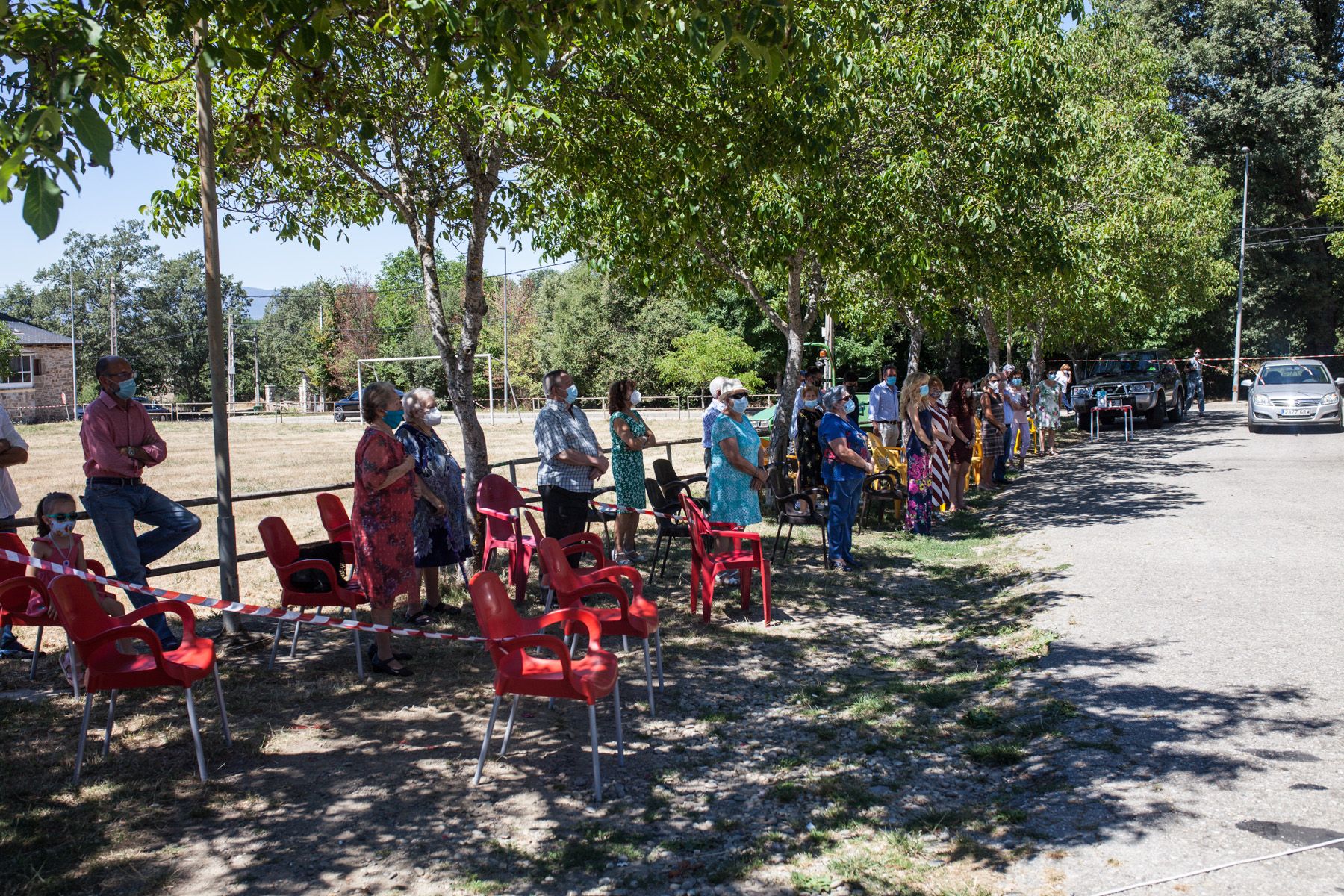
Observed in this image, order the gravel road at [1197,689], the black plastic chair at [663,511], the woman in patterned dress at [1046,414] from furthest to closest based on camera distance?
the woman in patterned dress at [1046,414] < the black plastic chair at [663,511] < the gravel road at [1197,689]

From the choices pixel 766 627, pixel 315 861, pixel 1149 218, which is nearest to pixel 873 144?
pixel 766 627

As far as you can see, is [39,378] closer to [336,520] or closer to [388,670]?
[336,520]

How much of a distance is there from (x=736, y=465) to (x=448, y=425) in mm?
36816

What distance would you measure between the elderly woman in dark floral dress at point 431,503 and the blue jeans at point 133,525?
1.51 meters

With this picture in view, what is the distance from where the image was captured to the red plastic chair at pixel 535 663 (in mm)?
4535

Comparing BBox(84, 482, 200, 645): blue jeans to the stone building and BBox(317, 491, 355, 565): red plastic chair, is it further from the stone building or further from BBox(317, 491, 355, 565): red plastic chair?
the stone building

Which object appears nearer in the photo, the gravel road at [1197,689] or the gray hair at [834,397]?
the gravel road at [1197,689]

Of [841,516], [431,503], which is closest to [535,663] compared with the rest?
[431,503]

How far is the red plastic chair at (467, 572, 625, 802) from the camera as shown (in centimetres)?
454

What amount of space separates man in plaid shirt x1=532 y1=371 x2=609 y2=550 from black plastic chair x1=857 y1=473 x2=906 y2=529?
173 inches

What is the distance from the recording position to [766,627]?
764cm

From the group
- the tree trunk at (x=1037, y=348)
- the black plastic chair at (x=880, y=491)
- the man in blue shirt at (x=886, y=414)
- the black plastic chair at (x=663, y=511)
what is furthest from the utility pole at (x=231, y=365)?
the black plastic chair at (x=663, y=511)

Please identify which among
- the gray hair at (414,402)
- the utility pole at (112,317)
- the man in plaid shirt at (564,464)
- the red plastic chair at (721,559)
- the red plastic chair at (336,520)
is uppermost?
the utility pole at (112,317)

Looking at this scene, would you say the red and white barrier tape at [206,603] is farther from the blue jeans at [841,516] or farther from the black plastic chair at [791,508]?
the blue jeans at [841,516]
